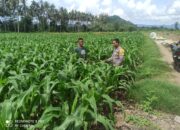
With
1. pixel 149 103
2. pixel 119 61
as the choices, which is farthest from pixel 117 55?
pixel 149 103

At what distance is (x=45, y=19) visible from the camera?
77.4m

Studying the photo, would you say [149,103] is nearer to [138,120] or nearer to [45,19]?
[138,120]

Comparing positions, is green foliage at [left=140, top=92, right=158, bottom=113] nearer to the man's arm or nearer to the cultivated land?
the cultivated land

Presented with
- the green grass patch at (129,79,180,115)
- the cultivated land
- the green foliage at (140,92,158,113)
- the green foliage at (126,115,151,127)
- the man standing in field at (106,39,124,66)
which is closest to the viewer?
the cultivated land

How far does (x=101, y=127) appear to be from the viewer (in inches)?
176

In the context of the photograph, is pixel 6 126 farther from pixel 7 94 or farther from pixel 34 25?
pixel 34 25

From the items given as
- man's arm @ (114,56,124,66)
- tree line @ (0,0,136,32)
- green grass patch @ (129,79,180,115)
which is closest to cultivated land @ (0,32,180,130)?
green grass patch @ (129,79,180,115)

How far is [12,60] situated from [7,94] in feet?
6.95

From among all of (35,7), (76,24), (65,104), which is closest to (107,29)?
(76,24)

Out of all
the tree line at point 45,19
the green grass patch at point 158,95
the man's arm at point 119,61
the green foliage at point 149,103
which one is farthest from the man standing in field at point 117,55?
the tree line at point 45,19

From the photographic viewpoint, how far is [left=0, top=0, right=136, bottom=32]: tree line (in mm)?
65625

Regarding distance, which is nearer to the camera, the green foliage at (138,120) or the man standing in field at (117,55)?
the green foliage at (138,120)

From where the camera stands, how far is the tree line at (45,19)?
215 feet

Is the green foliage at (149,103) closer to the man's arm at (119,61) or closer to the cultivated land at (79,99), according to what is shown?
the cultivated land at (79,99)
